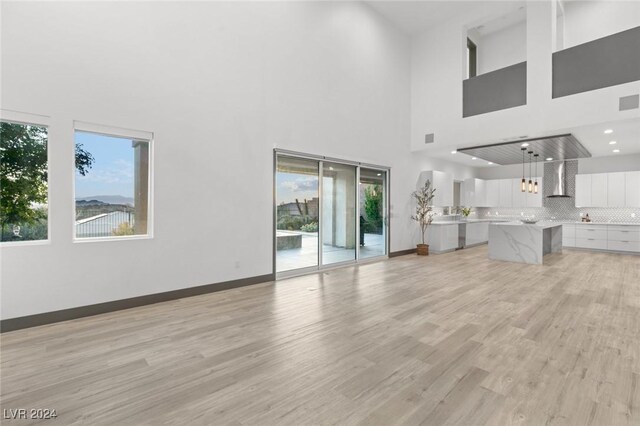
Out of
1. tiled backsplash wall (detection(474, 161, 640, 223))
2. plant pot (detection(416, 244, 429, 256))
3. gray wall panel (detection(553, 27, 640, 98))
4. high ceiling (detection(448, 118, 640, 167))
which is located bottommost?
plant pot (detection(416, 244, 429, 256))

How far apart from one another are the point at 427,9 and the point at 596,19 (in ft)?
12.4

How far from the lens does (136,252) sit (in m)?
3.88

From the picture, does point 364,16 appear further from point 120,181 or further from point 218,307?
point 218,307

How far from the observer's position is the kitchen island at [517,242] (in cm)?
682

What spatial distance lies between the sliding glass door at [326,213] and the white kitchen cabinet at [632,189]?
274 inches

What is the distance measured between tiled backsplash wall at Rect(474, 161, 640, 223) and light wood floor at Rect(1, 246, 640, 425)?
21.1 ft

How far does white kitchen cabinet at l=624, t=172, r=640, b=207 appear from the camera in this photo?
817 cm

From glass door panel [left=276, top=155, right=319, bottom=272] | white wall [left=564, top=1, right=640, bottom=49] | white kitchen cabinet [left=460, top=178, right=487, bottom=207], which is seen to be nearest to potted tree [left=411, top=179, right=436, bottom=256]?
white kitchen cabinet [left=460, top=178, right=487, bottom=207]

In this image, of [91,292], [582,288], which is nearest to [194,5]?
[91,292]

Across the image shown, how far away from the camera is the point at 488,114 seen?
6.93 metres

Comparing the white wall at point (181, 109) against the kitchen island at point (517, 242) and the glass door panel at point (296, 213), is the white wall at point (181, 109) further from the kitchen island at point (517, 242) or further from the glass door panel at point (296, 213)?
the kitchen island at point (517, 242)

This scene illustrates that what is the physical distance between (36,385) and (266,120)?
169 inches

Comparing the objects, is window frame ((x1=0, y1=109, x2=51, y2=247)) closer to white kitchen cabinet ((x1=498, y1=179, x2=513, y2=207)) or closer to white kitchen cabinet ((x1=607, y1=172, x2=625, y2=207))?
white kitchen cabinet ((x1=498, y1=179, x2=513, y2=207))

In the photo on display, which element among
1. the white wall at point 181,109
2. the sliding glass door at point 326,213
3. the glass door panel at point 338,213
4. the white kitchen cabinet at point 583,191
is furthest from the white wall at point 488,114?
the white kitchen cabinet at point 583,191
